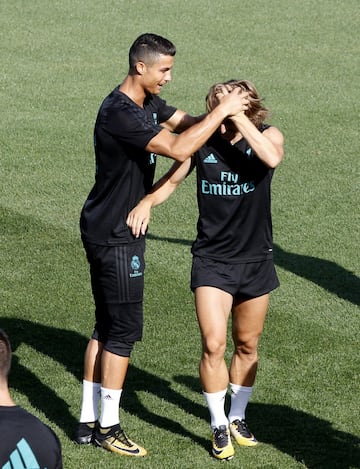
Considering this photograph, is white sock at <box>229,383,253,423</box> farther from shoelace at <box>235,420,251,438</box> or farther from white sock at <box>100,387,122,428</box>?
white sock at <box>100,387,122,428</box>

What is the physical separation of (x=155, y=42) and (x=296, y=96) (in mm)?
11361

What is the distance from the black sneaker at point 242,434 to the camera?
7.27 m

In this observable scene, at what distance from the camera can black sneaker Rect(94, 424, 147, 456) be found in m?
7.09

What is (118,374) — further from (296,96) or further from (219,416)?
(296,96)

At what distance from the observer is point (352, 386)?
323 inches

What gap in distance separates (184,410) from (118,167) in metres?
2.03

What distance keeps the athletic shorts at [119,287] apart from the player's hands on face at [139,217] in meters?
0.17

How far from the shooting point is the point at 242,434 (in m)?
7.29

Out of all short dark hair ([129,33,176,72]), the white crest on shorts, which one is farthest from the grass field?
short dark hair ([129,33,176,72])

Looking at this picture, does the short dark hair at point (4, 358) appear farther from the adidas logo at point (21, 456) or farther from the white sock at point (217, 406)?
the white sock at point (217, 406)

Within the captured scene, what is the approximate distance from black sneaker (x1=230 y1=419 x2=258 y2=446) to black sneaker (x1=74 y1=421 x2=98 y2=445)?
3.07 feet

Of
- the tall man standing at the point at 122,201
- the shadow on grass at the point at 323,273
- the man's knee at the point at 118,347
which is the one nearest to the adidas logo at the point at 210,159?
the tall man standing at the point at 122,201

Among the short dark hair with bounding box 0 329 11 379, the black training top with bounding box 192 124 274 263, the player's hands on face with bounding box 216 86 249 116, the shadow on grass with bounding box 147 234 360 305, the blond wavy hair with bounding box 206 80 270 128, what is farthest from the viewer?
the shadow on grass with bounding box 147 234 360 305

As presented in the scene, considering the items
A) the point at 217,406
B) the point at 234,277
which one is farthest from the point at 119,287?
the point at 217,406
